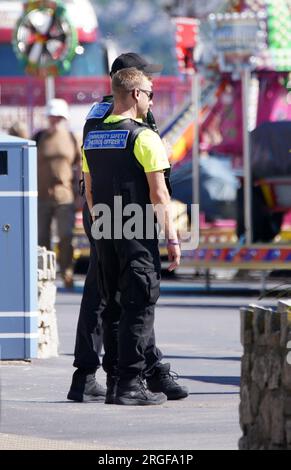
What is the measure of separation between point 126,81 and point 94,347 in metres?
1.56

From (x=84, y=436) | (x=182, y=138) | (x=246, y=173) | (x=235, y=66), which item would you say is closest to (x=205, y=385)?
(x=84, y=436)

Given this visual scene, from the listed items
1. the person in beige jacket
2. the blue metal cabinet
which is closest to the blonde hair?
the blue metal cabinet

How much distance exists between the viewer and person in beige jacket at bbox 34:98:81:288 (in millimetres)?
18922

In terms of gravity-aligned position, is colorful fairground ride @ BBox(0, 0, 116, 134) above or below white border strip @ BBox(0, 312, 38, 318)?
above

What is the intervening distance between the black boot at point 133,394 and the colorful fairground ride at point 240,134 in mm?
8989

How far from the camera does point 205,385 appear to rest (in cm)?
1027

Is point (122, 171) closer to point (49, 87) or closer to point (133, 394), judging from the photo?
point (133, 394)

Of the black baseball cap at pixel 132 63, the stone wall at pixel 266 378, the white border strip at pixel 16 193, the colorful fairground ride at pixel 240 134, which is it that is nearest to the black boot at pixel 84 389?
the black baseball cap at pixel 132 63

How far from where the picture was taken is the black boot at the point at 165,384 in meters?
9.52

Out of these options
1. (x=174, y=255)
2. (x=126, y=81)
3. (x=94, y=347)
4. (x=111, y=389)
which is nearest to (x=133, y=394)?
(x=111, y=389)

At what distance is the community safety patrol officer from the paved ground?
31cm

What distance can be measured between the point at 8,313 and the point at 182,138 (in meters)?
13.2

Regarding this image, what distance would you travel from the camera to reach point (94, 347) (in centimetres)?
958

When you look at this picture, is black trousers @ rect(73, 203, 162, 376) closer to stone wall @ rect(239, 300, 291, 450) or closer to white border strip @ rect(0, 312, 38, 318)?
white border strip @ rect(0, 312, 38, 318)
